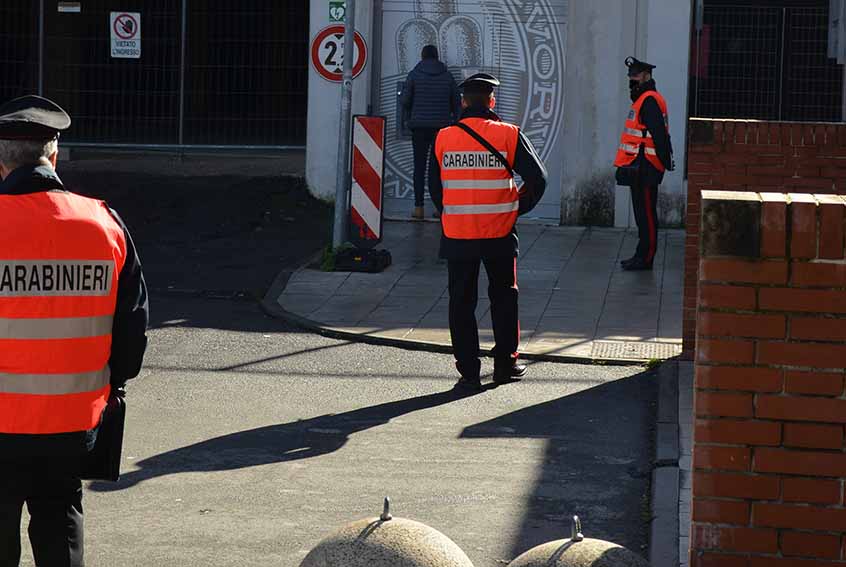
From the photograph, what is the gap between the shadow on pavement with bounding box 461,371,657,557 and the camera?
20.9ft

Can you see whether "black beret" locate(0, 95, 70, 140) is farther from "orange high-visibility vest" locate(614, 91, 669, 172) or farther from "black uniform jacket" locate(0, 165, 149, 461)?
"orange high-visibility vest" locate(614, 91, 669, 172)

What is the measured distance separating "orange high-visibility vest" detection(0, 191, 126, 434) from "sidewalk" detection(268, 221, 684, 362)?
580cm

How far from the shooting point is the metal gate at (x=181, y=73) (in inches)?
753

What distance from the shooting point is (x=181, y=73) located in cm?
1911

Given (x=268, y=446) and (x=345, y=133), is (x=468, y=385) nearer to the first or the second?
(x=268, y=446)

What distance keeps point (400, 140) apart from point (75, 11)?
5429mm

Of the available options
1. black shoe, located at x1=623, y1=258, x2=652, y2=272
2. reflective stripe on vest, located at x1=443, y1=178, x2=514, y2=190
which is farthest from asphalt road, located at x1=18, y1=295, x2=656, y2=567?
black shoe, located at x1=623, y1=258, x2=652, y2=272

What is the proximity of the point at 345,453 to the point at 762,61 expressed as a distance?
11089 mm

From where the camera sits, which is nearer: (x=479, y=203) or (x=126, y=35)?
(x=479, y=203)

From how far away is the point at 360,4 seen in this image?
16.6 meters

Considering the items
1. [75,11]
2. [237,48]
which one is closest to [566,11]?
[237,48]

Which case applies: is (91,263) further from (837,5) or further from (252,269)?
(837,5)

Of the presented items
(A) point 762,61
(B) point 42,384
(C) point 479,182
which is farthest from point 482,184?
(A) point 762,61

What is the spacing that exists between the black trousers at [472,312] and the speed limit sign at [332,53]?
719 cm
